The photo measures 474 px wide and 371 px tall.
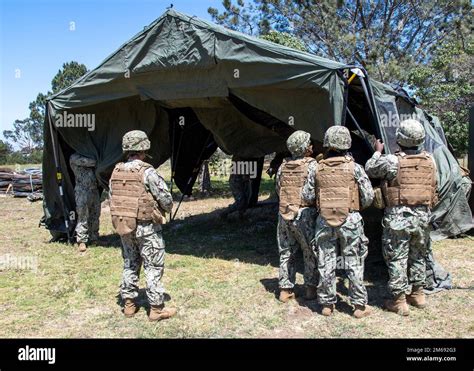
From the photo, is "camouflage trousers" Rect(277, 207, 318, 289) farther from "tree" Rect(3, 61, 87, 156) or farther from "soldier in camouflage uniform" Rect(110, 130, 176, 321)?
"tree" Rect(3, 61, 87, 156)

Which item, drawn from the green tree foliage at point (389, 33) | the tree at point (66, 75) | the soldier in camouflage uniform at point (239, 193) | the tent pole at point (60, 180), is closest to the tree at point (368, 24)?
the green tree foliage at point (389, 33)

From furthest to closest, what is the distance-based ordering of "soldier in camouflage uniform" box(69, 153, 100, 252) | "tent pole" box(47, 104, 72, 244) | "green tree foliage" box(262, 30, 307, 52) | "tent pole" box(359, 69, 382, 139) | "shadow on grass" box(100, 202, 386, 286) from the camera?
1. "green tree foliage" box(262, 30, 307, 52)
2. "tent pole" box(47, 104, 72, 244)
3. "soldier in camouflage uniform" box(69, 153, 100, 252)
4. "shadow on grass" box(100, 202, 386, 286)
5. "tent pole" box(359, 69, 382, 139)

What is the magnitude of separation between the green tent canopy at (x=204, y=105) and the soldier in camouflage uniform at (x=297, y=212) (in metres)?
0.63

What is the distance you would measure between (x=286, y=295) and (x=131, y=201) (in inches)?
76.6

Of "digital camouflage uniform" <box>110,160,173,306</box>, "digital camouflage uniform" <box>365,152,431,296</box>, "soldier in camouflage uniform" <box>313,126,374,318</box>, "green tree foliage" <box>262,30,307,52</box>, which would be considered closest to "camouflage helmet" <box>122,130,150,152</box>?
"digital camouflage uniform" <box>110,160,173,306</box>

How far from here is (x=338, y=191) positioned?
14.5 feet

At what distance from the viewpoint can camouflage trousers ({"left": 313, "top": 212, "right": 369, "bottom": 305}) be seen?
4.44 metres

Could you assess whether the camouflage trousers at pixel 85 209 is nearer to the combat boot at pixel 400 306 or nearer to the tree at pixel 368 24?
the combat boot at pixel 400 306

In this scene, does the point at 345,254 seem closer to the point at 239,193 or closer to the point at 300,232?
the point at 300,232

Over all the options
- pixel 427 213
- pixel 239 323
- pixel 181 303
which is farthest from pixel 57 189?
pixel 427 213

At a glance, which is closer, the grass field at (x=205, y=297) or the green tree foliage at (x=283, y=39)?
the grass field at (x=205, y=297)

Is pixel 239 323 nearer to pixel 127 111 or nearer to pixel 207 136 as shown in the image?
pixel 127 111

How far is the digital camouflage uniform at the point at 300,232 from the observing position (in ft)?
15.7
